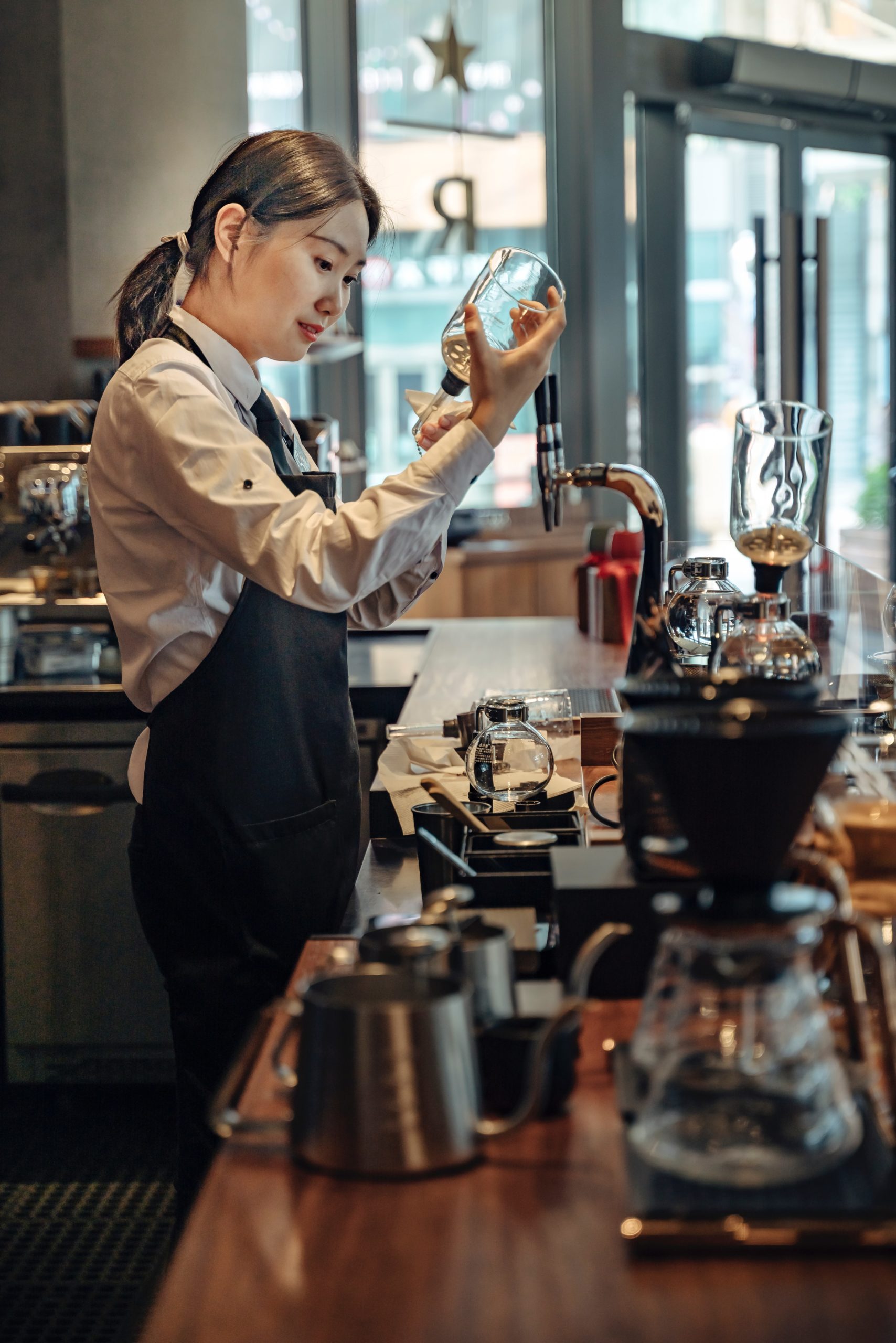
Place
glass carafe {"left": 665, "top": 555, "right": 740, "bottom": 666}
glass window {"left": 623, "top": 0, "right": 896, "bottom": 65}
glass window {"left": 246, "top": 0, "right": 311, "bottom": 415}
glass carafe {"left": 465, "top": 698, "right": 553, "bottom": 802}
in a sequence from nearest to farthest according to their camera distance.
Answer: glass carafe {"left": 465, "top": 698, "right": 553, "bottom": 802} < glass carafe {"left": 665, "top": 555, "right": 740, "bottom": 666} < glass window {"left": 246, "top": 0, "right": 311, "bottom": 415} < glass window {"left": 623, "top": 0, "right": 896, "bottom": 65}

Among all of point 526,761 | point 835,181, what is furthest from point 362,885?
point 835,181

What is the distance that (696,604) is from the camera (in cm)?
176

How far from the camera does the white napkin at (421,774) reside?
1.58 m

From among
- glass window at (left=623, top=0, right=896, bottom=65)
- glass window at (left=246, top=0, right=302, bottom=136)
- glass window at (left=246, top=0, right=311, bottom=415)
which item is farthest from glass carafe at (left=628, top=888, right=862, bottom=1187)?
glass window at (left=623, top=0, right=896, bottom=65)

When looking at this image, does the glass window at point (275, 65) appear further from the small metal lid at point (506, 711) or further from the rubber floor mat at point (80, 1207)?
the small metal lid at point (506, 711)

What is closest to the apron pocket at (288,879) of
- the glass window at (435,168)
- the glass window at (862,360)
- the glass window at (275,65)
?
the glass window at (435,168)

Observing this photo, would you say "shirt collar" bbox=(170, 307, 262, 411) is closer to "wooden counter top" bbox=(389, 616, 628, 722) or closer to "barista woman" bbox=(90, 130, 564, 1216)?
"barista woman" bbox=(90, 130, 564, 1216)

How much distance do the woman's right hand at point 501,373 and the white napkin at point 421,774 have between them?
404 millimetres

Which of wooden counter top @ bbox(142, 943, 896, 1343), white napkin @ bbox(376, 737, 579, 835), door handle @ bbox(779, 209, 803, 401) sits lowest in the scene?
wooden counter top @ bbox(142, 943, 896, 1343)

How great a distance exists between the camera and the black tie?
1786 mm

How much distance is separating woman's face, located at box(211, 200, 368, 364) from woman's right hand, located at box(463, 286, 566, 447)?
13.6 inches

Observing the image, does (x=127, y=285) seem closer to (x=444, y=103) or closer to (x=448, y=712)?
(x=448, y=712)

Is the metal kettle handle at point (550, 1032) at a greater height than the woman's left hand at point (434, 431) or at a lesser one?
lesser

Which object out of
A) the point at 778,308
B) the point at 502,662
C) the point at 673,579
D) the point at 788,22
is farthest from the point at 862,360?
the point at 673,579
